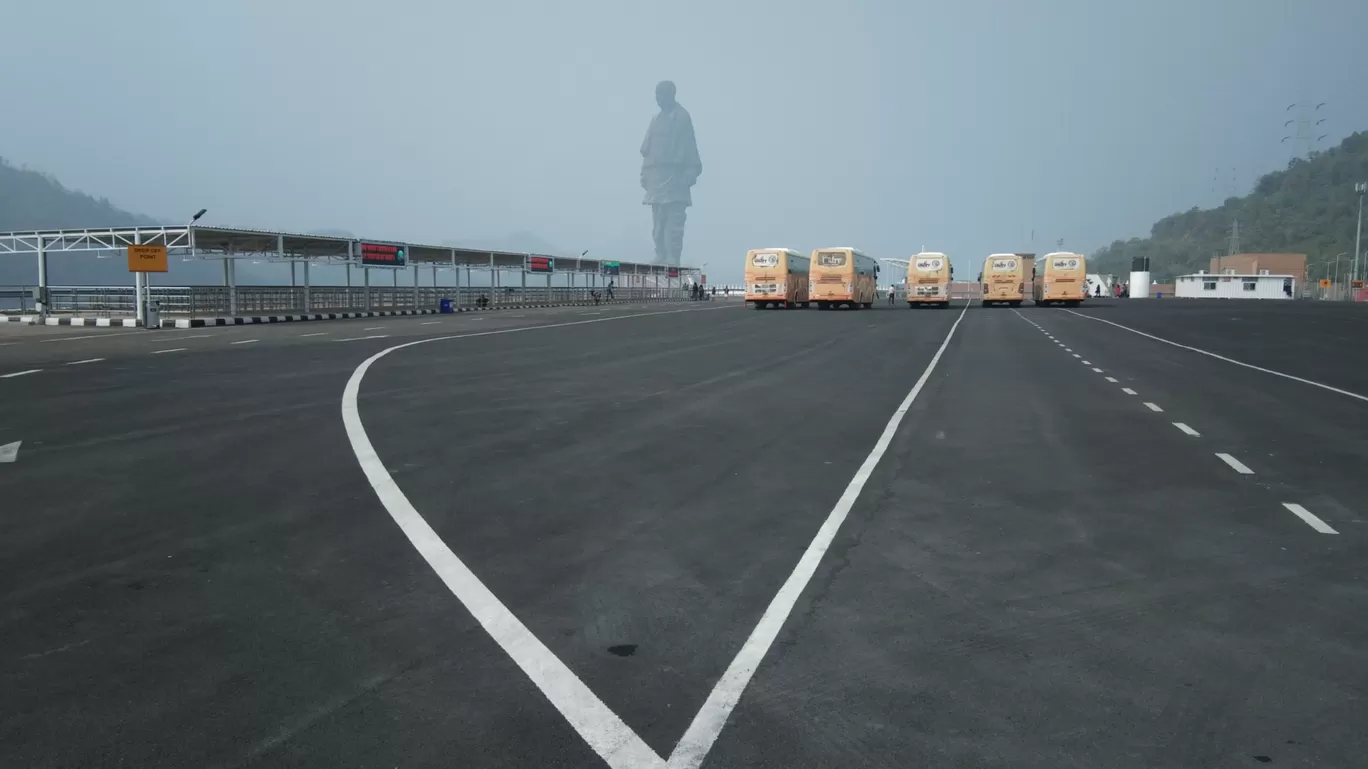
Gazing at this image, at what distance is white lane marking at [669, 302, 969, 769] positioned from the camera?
350 centimetres

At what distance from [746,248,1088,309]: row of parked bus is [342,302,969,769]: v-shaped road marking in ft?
161

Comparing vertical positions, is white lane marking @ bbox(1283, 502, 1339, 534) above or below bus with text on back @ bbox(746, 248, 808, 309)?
below

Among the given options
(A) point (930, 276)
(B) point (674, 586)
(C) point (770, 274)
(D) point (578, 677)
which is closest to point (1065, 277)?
(A) point (930, 276)

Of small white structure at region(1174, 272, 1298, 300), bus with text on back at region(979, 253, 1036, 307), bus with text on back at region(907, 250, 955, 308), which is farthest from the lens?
small white structure at region(1174, 272, 1298, 300)

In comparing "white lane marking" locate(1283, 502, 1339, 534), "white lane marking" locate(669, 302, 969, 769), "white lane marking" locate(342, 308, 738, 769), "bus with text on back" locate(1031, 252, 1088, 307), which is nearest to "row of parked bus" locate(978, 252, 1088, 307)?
"bus with text on back" locate(1031, 252, 1088, 307)

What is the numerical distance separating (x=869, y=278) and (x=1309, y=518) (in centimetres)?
5791

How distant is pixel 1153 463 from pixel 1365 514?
2105mm

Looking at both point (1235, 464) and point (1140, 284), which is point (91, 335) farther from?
point (1140, 284)

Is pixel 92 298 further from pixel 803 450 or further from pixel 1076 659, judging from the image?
pixel 1076 659

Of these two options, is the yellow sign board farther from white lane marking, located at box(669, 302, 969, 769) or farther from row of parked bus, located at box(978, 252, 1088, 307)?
row of parked bus, located at box(978, 252, 1088, 307)

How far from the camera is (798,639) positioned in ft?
15.0

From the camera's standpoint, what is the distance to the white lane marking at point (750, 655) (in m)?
3.50

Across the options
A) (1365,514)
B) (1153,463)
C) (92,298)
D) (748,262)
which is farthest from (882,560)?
(748,262)

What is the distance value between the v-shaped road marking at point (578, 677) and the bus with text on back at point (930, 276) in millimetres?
55346
